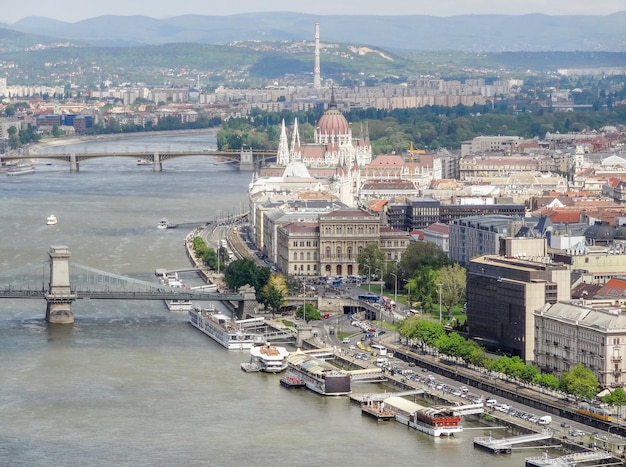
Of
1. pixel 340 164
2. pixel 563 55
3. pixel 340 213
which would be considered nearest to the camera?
pixel 340 213

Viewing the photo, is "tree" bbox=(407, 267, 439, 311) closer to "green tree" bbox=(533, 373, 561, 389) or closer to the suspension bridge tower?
the suspension bridge tower

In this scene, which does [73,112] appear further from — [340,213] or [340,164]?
[340,213]

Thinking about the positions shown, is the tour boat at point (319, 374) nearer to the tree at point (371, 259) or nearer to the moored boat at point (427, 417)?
the moored boat at point (427, 417)

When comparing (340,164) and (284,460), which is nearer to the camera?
(284,460)

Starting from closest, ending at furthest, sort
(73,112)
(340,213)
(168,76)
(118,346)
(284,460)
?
(284,460) < (118,346) < (340,213) < (73,112) < (168,76)

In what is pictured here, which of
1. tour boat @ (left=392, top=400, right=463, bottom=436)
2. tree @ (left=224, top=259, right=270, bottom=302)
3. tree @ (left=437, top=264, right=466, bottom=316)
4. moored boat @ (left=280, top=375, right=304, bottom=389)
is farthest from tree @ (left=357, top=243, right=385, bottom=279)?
tour boat @ (left=392, top=400, right=463, bottom=436)

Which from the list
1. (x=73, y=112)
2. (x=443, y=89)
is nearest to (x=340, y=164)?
(x=73, y=112)

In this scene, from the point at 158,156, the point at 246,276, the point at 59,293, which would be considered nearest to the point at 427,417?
the point at 59,293
